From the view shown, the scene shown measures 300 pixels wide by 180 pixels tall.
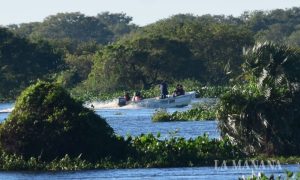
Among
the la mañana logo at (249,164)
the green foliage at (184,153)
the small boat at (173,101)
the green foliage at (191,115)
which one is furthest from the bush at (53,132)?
the small boat at (173,101)

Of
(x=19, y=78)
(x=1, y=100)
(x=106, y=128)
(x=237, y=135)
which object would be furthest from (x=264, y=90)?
(x=1, y=100)

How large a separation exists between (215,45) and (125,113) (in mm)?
42995

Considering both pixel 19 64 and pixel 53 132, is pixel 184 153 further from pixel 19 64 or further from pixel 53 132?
pixel 19 64

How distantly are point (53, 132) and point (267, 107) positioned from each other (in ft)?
20.8

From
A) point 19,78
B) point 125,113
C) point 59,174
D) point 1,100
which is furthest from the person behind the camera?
point 1,100

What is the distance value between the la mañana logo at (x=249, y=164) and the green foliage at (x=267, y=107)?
3.41ft

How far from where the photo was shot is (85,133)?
3672 cm

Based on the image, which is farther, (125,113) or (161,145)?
(125,113)

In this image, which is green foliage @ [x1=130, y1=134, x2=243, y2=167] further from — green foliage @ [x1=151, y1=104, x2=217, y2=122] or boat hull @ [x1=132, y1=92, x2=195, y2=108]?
boat hull @ [x1=132, y1=92, x2=195, y2=108]

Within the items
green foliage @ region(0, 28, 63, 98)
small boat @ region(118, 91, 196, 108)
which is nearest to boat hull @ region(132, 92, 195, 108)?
small boat @ region(118, 91, 196, 108)

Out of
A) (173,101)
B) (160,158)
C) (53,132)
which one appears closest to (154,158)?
(160,158)

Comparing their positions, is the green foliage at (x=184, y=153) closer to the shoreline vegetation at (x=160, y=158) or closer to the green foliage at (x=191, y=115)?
the shoreline vegetation at (x=160, y=158)

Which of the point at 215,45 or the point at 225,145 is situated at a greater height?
the point at 215,45

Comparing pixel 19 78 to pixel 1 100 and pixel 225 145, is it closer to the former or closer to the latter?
pixel 1 100
